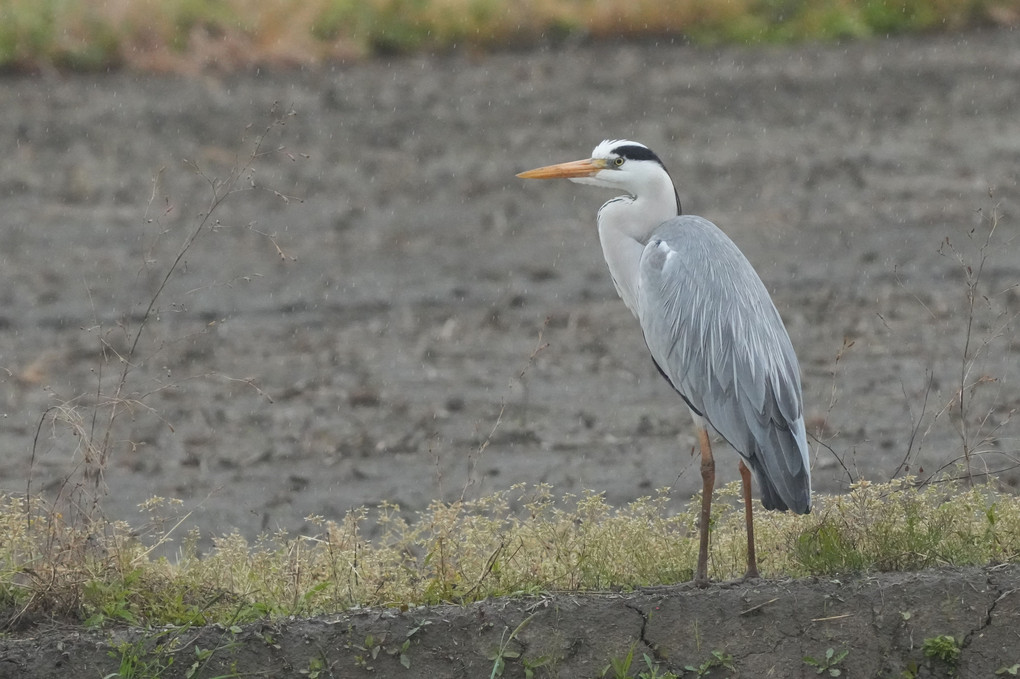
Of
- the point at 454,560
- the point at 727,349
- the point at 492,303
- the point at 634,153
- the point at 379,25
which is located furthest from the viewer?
the point at 379,25

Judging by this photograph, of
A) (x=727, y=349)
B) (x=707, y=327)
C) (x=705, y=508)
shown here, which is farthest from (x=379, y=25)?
(x=705, y=508)

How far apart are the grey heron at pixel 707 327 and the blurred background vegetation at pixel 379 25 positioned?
39.1ft

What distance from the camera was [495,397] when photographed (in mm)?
9289

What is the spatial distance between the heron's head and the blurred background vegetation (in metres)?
11.8

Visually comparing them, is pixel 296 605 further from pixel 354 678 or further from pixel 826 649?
pixel 826 649

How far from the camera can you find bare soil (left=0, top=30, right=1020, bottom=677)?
15.8 ft

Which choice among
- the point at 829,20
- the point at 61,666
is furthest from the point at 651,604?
the point at 829,20

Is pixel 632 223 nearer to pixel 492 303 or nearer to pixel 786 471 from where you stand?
pixel 786 471

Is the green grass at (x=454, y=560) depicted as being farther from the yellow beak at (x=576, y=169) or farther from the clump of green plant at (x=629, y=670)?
the yellow beak at (x=576, y=169)

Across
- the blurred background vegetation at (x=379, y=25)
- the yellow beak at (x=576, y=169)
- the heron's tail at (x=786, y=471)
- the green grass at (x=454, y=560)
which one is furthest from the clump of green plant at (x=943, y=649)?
the blurred background vegetation at (x=379, y=25)

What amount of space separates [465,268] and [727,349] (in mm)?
6792

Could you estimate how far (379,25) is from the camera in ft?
58.2

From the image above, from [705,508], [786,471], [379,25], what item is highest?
[379,25]

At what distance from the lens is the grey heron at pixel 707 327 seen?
4941 mm
